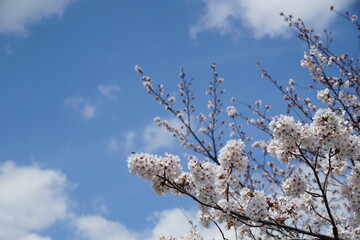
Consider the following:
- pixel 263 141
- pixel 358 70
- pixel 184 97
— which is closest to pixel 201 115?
pixel 184 97

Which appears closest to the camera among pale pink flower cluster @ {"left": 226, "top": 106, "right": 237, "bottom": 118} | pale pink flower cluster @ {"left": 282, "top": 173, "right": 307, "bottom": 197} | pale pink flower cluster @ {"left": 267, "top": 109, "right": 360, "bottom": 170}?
pale pink flower cluster @ {"left": 267, "top": 109, "right": 360, "bottom": 170}

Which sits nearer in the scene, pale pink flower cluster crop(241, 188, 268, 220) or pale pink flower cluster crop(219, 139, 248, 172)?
pale pink flower cluster crop(241, 188, 268, 220)

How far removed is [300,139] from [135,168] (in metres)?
2.42

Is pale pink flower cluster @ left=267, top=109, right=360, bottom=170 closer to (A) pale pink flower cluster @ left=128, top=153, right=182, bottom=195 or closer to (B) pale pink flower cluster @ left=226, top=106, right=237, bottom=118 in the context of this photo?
(A) pale pink flower cluster @ left=128, top=153, right=182, bottom=195

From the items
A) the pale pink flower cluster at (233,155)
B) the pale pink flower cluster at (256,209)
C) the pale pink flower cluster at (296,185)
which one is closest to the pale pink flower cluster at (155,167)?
the pale pink flower cluster at (233,155)

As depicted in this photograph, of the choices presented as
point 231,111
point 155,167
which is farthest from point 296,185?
point 231,111

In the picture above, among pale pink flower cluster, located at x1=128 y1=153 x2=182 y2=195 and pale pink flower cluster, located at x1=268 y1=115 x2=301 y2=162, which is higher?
pale pink flower cluster, located at x1=268 y1=115 x2=301 y2=162

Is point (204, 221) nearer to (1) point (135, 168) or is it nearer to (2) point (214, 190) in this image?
(2) point (214, 190)

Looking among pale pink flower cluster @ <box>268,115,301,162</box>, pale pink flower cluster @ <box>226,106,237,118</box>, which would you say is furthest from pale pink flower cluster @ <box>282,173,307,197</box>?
pale pink flower cluster @ <box>226,106,237,118</box>

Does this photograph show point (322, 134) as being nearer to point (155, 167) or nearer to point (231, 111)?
point (155, 167)

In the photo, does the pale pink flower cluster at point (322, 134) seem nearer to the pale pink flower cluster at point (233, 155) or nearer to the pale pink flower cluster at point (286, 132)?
the pale pink flower cluster at point (286, 132)

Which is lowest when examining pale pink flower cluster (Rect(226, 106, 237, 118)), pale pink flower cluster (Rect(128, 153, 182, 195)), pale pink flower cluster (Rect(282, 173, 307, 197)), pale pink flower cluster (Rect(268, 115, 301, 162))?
pale pink flower cluster (Rect(282, 173, 307, 197))

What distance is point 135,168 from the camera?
14.3ft

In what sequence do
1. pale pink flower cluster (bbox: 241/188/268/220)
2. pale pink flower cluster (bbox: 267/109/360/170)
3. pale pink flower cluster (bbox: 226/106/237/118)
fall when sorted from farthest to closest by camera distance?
1. pale pink flower cluster (bbox: 226/106/237/118)
2. pale pink flower cluster (bbox: 267/109/360/170)
3. pale pink flower cluster (bbox: 241/188/268/220)
